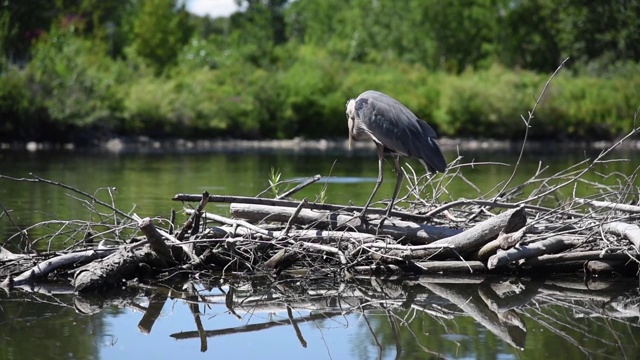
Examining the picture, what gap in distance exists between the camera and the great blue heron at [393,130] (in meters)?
8.60

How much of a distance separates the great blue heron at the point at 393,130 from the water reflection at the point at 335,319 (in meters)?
1.05

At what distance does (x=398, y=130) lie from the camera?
871 cm

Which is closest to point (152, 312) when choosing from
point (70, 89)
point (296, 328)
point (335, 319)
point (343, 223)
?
point (296, 328)

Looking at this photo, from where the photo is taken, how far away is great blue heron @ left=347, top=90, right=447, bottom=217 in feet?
28.2

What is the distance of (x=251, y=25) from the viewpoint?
57219mm

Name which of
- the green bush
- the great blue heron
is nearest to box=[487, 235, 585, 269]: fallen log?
the great blue heron

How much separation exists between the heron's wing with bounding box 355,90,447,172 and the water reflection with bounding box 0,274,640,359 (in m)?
1.08

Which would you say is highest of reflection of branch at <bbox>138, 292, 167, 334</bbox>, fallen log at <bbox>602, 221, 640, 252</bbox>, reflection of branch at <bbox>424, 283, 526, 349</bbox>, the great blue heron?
the great blue heron

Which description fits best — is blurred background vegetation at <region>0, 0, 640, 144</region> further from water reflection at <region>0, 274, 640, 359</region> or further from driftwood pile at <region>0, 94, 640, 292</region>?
water reflection at <region>0, 274, 640, 359</region>

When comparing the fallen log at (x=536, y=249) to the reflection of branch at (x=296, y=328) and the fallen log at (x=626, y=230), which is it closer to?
the fallen log at (x=626, y=230)

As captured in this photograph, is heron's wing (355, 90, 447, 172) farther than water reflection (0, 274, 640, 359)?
Yes

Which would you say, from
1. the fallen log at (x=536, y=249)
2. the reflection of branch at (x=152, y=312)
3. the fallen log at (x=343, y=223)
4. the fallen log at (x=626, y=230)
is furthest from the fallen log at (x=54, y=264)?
the fallen log at (x=626, y=230)

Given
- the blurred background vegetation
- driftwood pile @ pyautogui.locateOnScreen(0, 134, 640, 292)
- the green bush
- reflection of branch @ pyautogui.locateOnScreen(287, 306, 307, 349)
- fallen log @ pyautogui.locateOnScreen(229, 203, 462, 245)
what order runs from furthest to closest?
the blurred background vegetation < the green bush < fallen log @ pyautogui.locateOnScreen(229, 203, 462, 245) < driftwood pile @ pyautogui.locateOnScreen(0, 134, 640, 292) < reflection of branch @ pyautogui.locateOnScreen(287, 306, 307, 349)

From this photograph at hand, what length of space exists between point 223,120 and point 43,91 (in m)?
8.16
